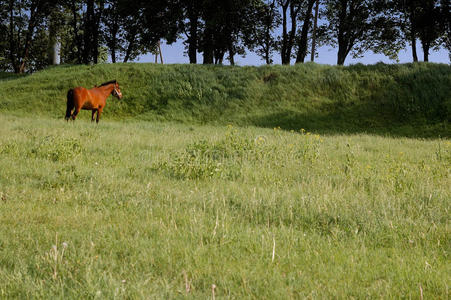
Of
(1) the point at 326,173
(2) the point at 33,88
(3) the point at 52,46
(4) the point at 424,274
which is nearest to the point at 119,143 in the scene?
(1) the point at 326,173

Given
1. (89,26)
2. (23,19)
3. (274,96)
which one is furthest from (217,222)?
(23,19)

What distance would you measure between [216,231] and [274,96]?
19.5 metres

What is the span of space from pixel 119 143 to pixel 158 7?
28318 mm

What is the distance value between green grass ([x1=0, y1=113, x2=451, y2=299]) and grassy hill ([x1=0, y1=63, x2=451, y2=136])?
13.0 metres

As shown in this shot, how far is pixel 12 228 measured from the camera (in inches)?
149

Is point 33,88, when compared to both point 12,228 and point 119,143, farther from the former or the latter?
point 12,228

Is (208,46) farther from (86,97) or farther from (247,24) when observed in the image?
(86,97)

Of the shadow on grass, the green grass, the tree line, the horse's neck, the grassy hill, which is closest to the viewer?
the green grass

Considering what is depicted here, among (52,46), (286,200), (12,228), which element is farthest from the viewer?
(52,46)

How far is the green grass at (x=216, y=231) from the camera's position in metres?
2.70

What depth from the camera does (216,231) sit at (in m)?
3.76

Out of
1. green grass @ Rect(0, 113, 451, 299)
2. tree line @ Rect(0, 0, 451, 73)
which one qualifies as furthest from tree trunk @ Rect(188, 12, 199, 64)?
green grass @ Rect(0, 113, 451, 299)

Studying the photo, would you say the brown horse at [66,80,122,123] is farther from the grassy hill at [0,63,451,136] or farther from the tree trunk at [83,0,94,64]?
the tree trunk at [83,0,94,64]

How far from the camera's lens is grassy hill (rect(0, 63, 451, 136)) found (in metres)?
19.5
